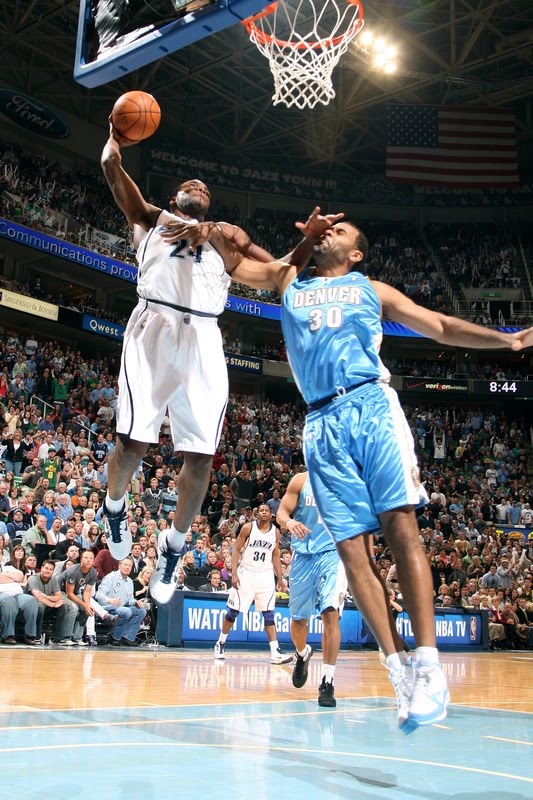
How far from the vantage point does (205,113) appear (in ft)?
109

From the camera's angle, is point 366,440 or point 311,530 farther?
point 311,530

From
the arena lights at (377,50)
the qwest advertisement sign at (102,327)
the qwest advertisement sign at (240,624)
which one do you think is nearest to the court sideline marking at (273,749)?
the qwest advertisement sign at (240,624)

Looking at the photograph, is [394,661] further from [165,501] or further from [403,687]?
[165,501]

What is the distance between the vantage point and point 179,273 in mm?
5254

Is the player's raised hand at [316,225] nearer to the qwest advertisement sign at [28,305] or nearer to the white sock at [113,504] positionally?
the white sock at [113,504]

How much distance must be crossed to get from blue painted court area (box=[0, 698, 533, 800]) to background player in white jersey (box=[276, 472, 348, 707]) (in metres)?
1.28

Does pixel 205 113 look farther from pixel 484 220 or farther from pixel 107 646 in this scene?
pixel 107 646

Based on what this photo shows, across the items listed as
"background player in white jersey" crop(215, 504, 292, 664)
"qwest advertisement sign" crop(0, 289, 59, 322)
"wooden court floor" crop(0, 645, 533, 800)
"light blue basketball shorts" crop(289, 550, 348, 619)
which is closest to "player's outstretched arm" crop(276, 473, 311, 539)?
"light blue basketball shorts" crop(289, 550, 348, 619)

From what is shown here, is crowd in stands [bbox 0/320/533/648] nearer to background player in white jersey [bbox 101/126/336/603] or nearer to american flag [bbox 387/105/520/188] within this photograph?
background player in white jersey [bbox 101/126/336/603]

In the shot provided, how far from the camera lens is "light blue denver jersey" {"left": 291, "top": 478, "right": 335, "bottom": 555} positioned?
7734 mm

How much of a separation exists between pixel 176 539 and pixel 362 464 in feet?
7.13

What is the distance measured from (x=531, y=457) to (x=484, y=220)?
468 inches

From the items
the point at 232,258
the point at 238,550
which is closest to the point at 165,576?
the point at 232,258

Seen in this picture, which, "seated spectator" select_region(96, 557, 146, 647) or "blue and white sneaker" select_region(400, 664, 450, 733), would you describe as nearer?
"blue and white sneaker" select_region(400, 664, 450, 733)
